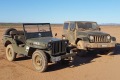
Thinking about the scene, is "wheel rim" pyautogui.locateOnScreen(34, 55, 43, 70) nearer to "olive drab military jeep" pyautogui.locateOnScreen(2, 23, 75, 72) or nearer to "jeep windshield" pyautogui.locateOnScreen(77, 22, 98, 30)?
"olive drab military jeep" pyautogui.locateOnScreen(2, 23, 75, 72)

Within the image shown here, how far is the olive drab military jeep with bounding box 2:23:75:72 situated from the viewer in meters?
8.59

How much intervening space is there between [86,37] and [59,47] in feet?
9.09

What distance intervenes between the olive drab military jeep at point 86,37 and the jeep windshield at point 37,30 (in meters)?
2.01

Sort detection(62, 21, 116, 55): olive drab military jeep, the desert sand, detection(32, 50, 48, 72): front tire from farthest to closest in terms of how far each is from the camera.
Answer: detection(62, 21, 116, 55): olive drab military jeep, detection(32, 50, 48, 72): front tire, the desert sand

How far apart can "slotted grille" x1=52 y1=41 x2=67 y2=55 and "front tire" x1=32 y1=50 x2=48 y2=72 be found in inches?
17.9

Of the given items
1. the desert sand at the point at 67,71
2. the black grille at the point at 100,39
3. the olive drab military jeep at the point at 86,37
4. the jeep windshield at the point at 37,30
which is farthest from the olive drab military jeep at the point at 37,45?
the black grille at the point at 100,39

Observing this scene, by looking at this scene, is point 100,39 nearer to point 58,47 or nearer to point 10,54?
point 58,47

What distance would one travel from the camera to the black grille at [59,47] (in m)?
8.72

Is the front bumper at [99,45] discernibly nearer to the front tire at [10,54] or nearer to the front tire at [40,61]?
the front tire at [40,61]

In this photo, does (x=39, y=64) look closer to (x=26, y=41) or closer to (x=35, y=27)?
(x=26, y=41)

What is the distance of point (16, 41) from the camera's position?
408 inches

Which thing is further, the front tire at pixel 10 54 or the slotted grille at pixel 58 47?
the front tire at pixel 10 54

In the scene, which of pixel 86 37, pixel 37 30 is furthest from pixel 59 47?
pixel 86 37

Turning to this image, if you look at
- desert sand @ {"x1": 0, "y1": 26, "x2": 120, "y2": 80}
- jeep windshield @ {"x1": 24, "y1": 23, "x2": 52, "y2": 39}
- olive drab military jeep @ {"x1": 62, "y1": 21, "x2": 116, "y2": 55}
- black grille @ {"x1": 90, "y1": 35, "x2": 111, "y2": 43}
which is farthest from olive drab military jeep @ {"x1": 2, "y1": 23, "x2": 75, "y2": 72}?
black grille @ {"x1": 90, "y1": 35, "x2": 111, "y2": 43}
